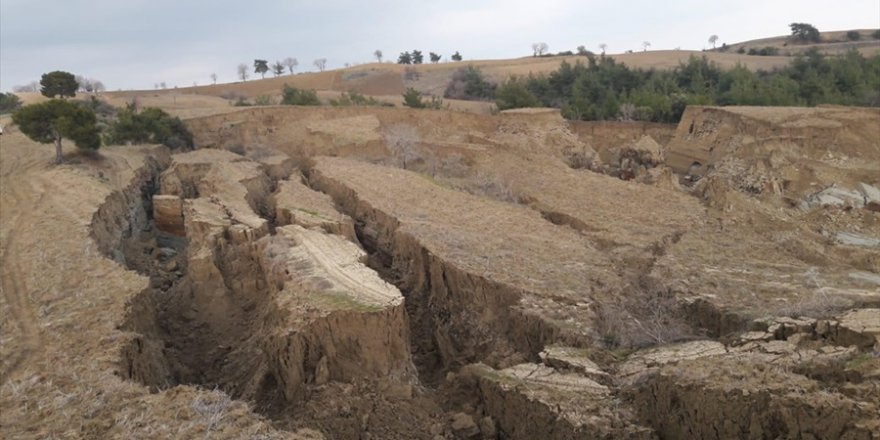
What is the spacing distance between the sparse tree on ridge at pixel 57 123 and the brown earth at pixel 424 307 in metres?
0.51

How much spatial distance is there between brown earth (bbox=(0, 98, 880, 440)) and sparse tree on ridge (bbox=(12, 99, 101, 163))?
0.51 m

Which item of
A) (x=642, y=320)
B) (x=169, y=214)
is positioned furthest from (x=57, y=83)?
(x=642, y=320)

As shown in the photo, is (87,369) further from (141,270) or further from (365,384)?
(141,270)

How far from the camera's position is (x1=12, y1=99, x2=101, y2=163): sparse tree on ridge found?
14812mm

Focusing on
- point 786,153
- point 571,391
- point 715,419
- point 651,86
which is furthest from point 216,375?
point 651,86

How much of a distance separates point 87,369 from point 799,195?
16347 millimetres

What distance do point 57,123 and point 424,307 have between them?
1096 centimetres

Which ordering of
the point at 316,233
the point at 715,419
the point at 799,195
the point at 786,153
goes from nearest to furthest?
the point at 715,419 < the point at 316,233 < the point at 799,195 < the point at 786,153

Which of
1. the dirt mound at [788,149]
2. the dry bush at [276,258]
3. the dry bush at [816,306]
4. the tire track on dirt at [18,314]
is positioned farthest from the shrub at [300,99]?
the dry bush at [816,306]

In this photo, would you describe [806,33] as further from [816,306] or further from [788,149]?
[816,306]

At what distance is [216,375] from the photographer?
7.73 metres

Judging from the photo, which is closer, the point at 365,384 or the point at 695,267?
the point at 365,384

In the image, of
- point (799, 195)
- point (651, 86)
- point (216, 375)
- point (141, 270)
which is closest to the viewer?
point (216, 375)

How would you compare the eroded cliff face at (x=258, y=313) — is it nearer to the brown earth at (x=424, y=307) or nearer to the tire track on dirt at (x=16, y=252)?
the brown earth at (x=424, y=307)
